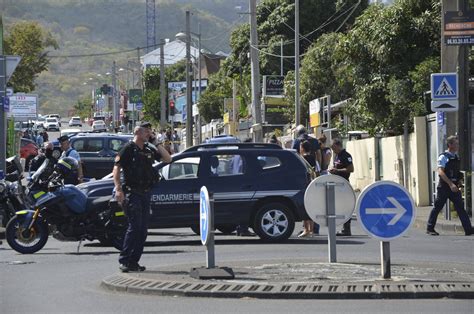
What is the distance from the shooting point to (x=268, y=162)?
1839 centimetres

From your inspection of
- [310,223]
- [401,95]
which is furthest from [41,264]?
[401,95]

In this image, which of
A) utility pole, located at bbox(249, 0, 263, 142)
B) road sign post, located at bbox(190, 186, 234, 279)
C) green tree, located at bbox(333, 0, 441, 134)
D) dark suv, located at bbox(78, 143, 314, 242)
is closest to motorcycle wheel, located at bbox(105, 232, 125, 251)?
dark suv, located at bbox(78, 143, 314, 242)

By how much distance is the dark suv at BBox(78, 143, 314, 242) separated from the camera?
17984mm

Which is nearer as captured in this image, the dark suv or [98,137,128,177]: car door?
the dark suv

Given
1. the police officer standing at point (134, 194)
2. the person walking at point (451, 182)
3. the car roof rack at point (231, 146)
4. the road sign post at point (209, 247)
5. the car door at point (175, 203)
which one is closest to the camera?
the road sign post at point (209, 247)

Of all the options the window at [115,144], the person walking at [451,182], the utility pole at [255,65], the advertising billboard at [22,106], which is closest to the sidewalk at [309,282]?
the person walking at [451,182]

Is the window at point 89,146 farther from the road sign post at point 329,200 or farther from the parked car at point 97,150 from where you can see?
the road sign post at point 329,200

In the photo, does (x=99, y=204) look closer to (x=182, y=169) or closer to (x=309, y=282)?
(x=182, y=169)

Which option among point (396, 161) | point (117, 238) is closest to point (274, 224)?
point (117, 238)

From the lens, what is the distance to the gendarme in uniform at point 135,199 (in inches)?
530

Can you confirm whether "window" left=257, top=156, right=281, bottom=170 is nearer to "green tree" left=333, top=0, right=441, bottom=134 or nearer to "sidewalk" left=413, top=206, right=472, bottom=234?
"sidewalk" left=413, top=206, right=472, bottom=234

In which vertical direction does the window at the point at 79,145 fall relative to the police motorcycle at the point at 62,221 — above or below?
above

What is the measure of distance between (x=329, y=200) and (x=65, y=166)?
264 inches

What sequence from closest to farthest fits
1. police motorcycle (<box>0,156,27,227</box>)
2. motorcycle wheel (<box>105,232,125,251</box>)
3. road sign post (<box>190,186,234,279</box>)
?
road sign post (<box>190,186,234,279</box>), motorcycle wheel (<box>105,232,125,251</box>), police motorcycle (<box>0,156,27,227</box>)
